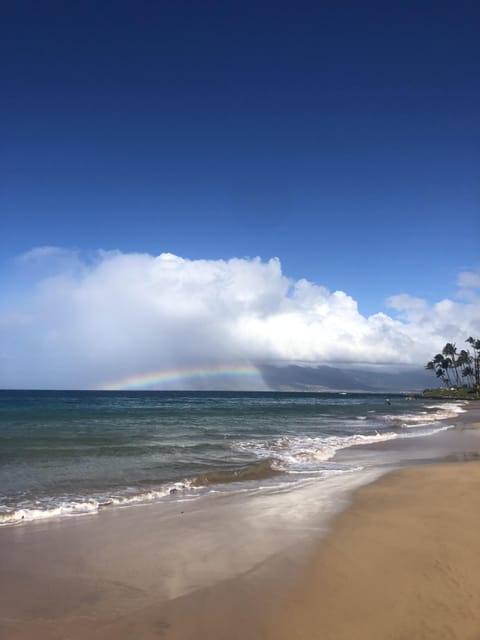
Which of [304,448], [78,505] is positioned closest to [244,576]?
[78,505]

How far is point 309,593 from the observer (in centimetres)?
547

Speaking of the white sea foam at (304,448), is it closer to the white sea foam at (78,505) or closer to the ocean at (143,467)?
the ocean at (143,467)

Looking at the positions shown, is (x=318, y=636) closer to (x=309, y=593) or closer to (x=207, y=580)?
(x=309, y=593)

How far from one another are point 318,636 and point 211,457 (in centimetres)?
1309

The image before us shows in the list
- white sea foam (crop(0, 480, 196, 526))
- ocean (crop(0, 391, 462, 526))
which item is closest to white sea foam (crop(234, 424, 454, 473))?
ocean (crop(0, 391, 462, 526))

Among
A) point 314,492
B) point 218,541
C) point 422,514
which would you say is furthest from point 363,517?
point 218,541

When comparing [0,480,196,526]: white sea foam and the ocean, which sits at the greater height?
[0,480,196,526]: white sea foam

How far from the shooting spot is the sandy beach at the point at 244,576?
15.6 feet

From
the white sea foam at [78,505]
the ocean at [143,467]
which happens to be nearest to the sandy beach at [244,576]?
the white sea foam at [78,505]

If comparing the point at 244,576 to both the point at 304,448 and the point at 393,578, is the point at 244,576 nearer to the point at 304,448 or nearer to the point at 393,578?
the point at 393,578

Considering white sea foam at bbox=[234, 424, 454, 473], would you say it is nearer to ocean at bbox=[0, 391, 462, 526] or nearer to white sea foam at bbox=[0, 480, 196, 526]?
ocean at bbox=[0, 391, 462, 526]

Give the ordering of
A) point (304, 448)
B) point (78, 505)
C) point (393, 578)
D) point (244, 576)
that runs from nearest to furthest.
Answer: point (393, 578)
point (244, 576)
point (78, 505)
point (304, 448)

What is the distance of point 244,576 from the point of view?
601 cm

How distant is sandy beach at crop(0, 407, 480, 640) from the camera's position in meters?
4.74
